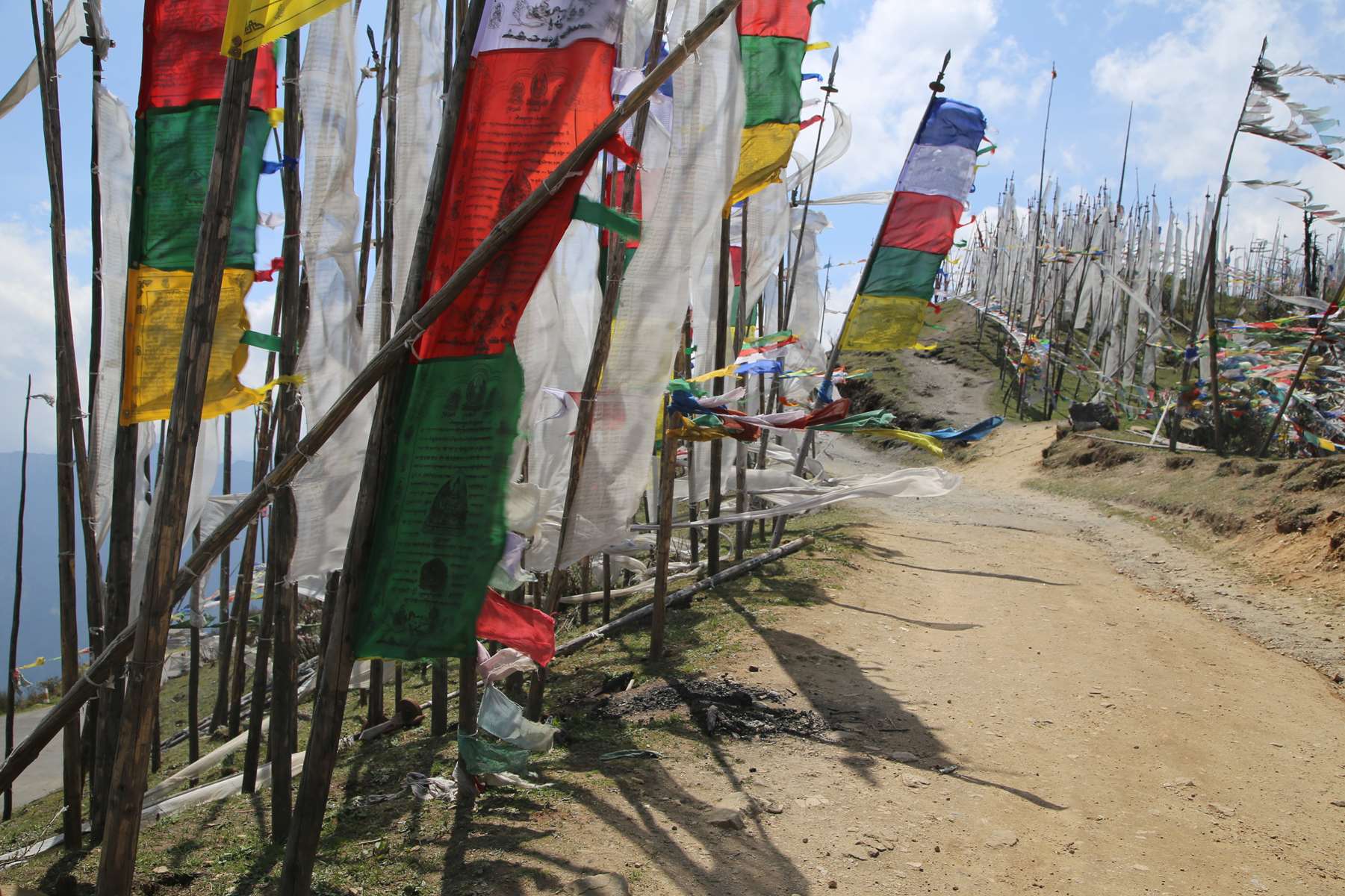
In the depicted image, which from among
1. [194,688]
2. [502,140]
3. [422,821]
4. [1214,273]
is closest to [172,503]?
[502,140]

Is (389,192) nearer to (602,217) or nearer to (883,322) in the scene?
(602,217)

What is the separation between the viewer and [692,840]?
328cm

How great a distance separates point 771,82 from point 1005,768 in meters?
4.14

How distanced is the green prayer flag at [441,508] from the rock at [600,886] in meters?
0.81

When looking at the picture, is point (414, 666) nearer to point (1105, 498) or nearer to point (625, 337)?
point (625, 337)

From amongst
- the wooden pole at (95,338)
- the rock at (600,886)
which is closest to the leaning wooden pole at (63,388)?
the wooden pole at (95,338)

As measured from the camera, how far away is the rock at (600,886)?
2775mm

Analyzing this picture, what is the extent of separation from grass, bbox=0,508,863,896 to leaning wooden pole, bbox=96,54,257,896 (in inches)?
22.6

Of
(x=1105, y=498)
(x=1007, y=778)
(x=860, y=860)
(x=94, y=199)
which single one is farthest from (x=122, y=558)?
(x=1105, y=498)

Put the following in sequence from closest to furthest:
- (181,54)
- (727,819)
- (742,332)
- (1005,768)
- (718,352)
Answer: (727,819) → (181,54) → (1005,768) → (718,352) → (742,332)

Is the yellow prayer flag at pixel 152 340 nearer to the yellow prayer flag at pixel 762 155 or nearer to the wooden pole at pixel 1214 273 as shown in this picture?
the yellow prayer flag at pixel 762 155

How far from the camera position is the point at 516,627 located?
2.97m

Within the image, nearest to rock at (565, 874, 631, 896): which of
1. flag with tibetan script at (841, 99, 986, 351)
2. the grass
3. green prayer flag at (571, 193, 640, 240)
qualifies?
the grass

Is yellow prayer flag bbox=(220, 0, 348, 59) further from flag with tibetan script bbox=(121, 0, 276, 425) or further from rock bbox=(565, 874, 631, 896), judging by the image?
rock bbox=(565, 874, 631, 896)
